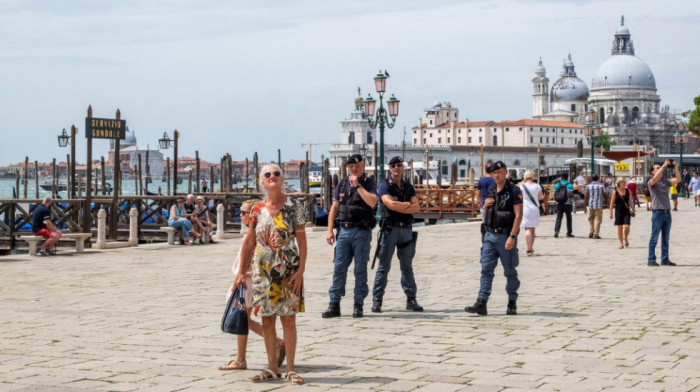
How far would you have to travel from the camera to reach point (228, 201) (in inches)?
1088

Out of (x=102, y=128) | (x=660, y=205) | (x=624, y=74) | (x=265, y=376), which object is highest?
(x=624, y=74)

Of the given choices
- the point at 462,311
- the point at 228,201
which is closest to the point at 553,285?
the point at 462,311

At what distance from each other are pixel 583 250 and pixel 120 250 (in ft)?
25.4

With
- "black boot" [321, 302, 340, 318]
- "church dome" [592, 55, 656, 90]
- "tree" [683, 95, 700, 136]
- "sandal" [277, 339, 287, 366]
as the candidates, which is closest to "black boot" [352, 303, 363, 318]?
"black boot" [321, 302, 340, 318]

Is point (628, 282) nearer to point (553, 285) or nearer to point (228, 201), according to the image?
point (553, 285)

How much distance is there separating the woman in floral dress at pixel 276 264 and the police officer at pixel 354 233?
2.71m

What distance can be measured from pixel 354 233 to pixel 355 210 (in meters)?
0.20

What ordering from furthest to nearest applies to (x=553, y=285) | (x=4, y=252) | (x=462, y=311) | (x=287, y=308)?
1. (x=4, y=252)
2. (x=553, y=285)
3. (x=462, y=311)
4. (x=287, y=308)

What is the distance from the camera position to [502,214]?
31.3ft

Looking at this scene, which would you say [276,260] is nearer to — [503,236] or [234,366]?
[234,366]

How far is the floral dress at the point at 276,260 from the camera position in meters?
6.50

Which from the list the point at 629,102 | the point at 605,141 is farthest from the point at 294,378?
the point at 629,102

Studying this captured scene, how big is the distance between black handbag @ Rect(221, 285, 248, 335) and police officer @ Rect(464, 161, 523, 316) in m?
3.16

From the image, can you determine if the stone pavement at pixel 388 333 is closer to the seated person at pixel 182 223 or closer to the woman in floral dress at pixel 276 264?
the woman in floral dress at pixel 276 264
